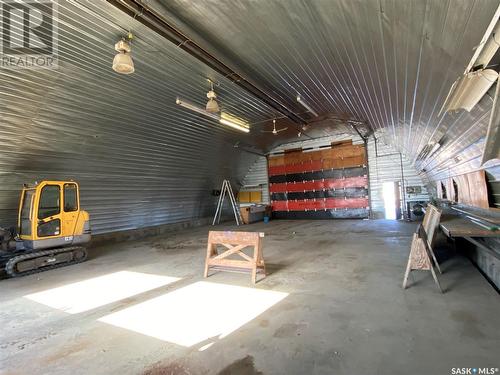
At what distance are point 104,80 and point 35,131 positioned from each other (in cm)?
185

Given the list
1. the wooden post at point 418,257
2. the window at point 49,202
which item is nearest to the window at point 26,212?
the window at point 49,202

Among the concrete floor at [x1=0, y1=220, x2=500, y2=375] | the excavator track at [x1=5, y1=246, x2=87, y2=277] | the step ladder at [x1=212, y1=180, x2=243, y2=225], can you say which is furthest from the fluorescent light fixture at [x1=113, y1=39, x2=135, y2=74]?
the step ladder at [x1=212, y1=180, x2=243, y2=225]

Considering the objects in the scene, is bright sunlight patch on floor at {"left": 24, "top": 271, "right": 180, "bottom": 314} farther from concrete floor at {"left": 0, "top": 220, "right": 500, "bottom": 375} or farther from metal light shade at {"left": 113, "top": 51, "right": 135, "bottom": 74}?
metal light shade at {"left": 113, "top": 51, "right": 135, "bottom": 74}

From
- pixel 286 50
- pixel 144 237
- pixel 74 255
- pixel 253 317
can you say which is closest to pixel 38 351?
pixel 253 317

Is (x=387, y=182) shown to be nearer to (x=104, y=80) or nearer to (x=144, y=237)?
(x=144, y=237)

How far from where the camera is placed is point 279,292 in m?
3.79

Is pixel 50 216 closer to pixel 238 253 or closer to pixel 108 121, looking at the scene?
pixel 108 121

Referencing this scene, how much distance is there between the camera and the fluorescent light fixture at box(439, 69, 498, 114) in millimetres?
1943

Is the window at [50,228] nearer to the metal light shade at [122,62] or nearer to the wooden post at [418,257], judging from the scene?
the metal light shade at [122,62]

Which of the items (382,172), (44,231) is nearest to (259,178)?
(382,172)

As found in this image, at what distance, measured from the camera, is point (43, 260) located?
18.9 ft

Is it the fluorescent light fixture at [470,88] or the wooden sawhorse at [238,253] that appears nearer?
the fluorescent light fixture at [470,88]

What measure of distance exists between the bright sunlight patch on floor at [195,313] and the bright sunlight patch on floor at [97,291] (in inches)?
24.3

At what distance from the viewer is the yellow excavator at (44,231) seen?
5.66 metres
